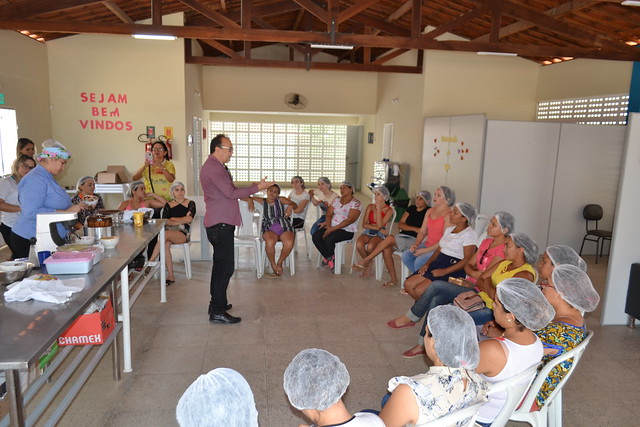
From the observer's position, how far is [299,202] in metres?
5.47

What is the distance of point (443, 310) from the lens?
5.44ft

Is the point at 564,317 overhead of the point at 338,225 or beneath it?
overhead

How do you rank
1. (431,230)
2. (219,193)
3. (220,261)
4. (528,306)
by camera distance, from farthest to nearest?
(431,230)
(220,261)
(219,193)
(528,306)

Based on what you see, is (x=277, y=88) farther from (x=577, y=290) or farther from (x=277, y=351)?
(x=577, y=290)

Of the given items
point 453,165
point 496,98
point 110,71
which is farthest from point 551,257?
point 110,71

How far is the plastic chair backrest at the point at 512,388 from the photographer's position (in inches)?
68.7

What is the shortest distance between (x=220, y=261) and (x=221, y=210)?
1.32 feet

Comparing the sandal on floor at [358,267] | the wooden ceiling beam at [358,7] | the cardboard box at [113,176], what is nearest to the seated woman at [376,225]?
the sandal on floor at [358,267]

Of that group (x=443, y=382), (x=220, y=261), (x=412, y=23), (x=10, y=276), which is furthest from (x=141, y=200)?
(x=412, y=23)

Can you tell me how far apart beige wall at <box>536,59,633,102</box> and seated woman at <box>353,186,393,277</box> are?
14.1ft

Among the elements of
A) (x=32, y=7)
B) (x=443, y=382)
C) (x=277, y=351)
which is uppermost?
(x=32, y=7)

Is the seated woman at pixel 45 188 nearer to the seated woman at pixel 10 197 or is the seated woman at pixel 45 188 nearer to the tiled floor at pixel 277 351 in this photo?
the tiled floor at pixel 277 351

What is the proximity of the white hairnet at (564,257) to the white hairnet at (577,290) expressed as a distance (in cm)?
37

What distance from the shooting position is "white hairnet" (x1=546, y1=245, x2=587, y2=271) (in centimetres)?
257
